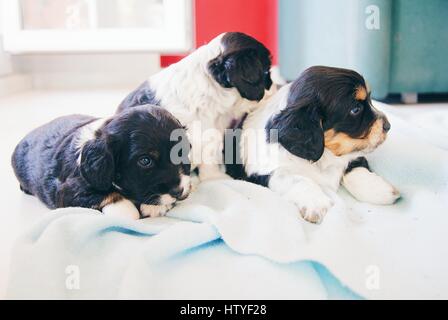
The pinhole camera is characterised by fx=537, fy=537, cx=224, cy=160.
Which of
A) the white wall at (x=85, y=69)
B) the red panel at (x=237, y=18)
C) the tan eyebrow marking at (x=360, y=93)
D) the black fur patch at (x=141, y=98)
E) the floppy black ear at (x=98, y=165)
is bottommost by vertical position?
the white wall at (x=85, y=69)

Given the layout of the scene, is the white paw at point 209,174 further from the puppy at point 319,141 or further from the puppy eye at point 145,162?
the puppy eye at point 145,162

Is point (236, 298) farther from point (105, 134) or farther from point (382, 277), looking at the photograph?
point (105, 134)

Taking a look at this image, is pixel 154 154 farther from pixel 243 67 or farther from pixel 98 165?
pixel 243 67

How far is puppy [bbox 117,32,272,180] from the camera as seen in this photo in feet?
6.55

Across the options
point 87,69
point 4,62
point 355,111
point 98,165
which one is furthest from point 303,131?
point 87,69

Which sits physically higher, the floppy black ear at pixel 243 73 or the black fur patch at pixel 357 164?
the floppy black ear at pixel 243 73

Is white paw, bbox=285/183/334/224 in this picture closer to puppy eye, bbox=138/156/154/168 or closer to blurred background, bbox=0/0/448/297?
puppy eye, bbox=138/156/154/168

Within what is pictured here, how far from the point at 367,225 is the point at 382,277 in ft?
1.14

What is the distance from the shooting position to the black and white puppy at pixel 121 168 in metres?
1.54

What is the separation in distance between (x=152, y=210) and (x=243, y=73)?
652mm

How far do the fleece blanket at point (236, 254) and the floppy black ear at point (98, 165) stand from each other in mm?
100

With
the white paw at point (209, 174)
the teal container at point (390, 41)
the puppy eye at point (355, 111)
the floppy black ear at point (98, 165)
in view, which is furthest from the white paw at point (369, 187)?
the teal container at point (390, 41)

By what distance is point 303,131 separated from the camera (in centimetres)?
173
